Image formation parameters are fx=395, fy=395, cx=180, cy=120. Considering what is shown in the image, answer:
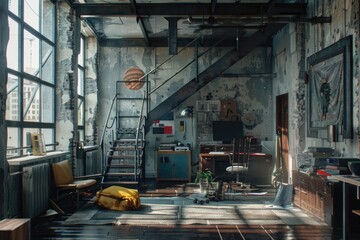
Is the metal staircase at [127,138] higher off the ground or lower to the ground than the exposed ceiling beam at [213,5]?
lower

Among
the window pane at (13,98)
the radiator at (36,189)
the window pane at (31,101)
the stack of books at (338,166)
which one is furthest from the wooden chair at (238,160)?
the window pane at (13,98)

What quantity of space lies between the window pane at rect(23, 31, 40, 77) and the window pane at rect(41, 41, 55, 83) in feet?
1.07

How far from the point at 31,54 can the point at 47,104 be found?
47.8 inches

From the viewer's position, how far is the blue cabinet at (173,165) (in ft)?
35.1

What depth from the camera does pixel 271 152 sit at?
10734mm

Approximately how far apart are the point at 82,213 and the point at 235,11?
188 inches

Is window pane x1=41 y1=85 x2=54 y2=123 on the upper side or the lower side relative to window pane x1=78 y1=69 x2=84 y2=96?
lower

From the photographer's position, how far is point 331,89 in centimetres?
648

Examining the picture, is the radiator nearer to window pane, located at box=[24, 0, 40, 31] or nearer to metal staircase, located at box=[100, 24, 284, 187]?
metal staircase, located at box=[100, 24, 284, 187]

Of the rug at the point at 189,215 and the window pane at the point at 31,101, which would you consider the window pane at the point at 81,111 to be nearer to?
the window pane at the point at 31,101

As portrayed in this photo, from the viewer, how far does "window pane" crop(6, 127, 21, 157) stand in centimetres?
594

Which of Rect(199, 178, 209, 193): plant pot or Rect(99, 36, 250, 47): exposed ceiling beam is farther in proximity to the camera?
Rect(99, 36, 250, 47): exposed ceiling beam

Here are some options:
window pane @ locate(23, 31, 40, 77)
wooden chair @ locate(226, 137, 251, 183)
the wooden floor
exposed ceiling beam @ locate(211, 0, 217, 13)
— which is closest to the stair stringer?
wooden chair @ locate(226, 137, 251, 183)

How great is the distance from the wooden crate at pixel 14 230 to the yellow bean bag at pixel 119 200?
3.47 metres
